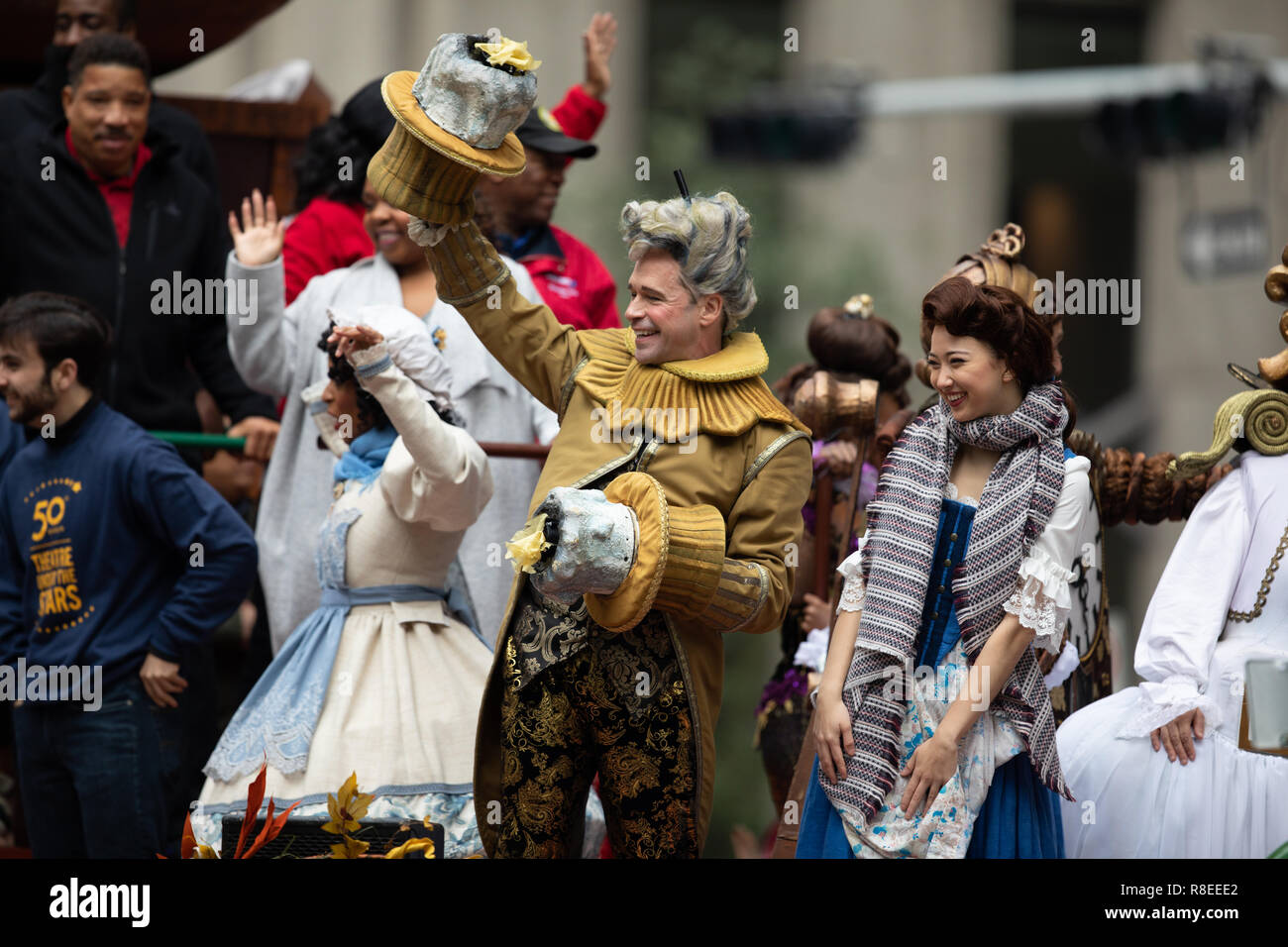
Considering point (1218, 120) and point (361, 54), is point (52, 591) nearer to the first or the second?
point (361, 54)

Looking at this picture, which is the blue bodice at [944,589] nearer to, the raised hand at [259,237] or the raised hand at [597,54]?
the raised hand at [259,237]

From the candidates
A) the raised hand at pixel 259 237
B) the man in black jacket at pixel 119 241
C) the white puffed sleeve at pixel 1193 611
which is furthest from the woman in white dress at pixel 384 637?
the white puffed sleeve at pixel 1193 611

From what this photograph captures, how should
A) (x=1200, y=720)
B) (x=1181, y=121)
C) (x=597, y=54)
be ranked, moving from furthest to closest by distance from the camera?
(x=1181, y=121) < (x=597, y=54) < (x=1200, y=720)

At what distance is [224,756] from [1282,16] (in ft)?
49.7

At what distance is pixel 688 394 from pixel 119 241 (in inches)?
108

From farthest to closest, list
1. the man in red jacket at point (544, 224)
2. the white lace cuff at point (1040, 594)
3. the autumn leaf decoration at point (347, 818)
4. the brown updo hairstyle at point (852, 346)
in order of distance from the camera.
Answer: the man in red jacket at point (544, 224) < the brown updo hairstyle at point (852, 346) < the autumn leaf decoration at point (347, 818) < the white lace cuff at point (1040, 594)

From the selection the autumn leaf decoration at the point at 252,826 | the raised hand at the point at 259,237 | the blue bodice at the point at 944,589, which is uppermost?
the raised hand at the point at 259,237

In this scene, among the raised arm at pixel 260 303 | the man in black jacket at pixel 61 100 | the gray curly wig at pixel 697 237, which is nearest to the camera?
the gray curly wig at pixel 697 237

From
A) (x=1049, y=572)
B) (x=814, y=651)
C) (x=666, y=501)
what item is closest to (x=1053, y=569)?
(x=1049, y=572)

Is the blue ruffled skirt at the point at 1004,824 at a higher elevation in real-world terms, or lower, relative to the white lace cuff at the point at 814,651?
lower

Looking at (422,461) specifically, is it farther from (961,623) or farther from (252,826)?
(961,623)

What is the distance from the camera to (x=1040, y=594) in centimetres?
427

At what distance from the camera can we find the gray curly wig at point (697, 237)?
4.46m

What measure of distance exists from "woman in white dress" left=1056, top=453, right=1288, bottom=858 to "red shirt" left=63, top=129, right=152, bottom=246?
3.50m
